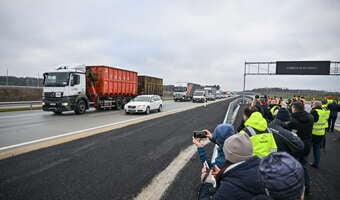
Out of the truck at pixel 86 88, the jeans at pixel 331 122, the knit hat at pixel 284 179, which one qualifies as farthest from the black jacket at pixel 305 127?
the truck at pixel 86 88

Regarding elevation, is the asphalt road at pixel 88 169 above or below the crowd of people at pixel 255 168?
below

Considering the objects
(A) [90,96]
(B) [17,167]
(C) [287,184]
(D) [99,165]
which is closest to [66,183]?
(D) [99,165]

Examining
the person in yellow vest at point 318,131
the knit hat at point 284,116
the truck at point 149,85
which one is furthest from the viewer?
the truck at point 149,85

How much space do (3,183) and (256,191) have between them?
15.0ft

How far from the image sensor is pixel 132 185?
3.98 meters

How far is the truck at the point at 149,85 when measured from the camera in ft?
85.3

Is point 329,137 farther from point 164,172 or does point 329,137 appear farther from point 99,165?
point 99,165

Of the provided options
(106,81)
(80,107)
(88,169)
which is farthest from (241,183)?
(106,81)

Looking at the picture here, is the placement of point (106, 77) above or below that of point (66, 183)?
above

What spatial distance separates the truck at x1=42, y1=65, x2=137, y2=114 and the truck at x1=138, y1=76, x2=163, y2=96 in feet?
7.60

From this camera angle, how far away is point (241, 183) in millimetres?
1675

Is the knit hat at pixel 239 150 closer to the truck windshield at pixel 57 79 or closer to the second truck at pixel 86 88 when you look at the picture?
the second truck at pixel 86 88

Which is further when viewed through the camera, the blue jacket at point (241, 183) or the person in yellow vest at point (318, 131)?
the person in yellow vest at point (318, 131)

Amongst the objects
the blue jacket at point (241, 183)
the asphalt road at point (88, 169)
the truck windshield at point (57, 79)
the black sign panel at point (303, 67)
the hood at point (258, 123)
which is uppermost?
the black sign panel at point (303, 67)
